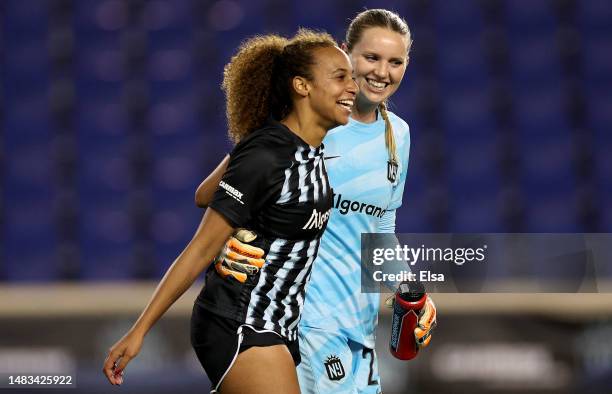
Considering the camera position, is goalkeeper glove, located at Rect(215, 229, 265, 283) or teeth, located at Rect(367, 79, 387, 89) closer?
goalkeeper glove, located at Rect(215, 229, 265, 283)

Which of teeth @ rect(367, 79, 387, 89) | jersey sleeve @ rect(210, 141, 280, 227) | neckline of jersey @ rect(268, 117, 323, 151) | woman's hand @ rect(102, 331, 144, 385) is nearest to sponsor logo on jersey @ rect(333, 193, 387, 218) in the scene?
teeth @ rect(367, 79, 387, 89)

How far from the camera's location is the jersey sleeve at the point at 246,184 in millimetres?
2326

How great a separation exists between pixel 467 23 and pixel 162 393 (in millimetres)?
3152

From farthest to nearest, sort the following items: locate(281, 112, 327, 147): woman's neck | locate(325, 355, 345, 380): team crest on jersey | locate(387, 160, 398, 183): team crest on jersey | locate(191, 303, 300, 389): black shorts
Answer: locate(387, 160, 398, 183): team crest on jersey → locate(325, 355, 345, 380): team crest on jersey → locate(281, 112, 327, 147): woman's neck → locate(191, 303, 300, 389): black shorts

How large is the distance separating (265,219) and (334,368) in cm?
73

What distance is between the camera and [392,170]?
3.06 m

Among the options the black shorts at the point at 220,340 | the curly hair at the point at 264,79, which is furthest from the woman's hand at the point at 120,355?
the curly hair at the point at 264,79

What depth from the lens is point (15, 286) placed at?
17.1ft

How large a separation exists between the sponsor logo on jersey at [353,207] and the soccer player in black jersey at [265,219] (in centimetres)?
40

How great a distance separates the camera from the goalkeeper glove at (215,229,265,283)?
7.86ft

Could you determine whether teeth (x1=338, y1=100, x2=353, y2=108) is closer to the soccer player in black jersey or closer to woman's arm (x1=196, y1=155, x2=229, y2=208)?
the soccer player in black jersey

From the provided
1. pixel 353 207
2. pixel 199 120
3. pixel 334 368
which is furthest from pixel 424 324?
pixel 199 120

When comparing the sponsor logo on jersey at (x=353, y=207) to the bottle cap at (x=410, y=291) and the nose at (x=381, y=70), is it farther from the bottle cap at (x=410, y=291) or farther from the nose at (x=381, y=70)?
the nose at (x=381, y=70)

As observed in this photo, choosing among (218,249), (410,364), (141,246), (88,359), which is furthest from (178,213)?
(218,249)
